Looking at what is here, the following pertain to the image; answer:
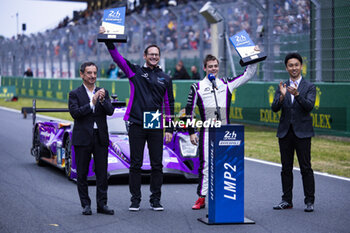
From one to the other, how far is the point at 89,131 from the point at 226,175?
167 cm

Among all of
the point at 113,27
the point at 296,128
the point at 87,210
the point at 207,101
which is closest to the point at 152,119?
the point at 207,101

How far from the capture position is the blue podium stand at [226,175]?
6.65m

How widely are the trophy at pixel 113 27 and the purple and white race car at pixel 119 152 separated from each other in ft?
8.02

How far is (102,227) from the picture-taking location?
21.5 feet

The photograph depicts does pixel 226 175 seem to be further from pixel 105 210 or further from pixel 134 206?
pixel 105 210

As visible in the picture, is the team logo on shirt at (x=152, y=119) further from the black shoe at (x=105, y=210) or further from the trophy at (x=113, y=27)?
the black shoe at (x=105, y=210)

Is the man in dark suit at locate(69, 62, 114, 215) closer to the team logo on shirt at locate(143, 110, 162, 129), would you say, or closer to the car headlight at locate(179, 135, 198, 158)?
the team logo on shirt at locate(143, 110, 162, 129)

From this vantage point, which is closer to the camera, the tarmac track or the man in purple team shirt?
the tarmac track

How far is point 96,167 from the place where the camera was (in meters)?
7.53

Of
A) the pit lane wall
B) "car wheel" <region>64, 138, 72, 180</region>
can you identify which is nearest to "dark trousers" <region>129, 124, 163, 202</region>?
the pit lane wall

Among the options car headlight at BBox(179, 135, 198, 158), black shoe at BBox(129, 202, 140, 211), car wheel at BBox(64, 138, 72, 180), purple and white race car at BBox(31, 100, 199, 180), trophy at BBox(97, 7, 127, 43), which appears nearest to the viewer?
trophy at BBox(97, 7, 127, 43)

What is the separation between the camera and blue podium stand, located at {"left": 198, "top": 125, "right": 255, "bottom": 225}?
6.65 metres

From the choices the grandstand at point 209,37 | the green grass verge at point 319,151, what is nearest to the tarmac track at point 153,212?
the green grass verge at point 319,151

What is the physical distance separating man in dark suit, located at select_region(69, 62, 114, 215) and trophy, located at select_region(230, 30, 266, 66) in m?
1.52
